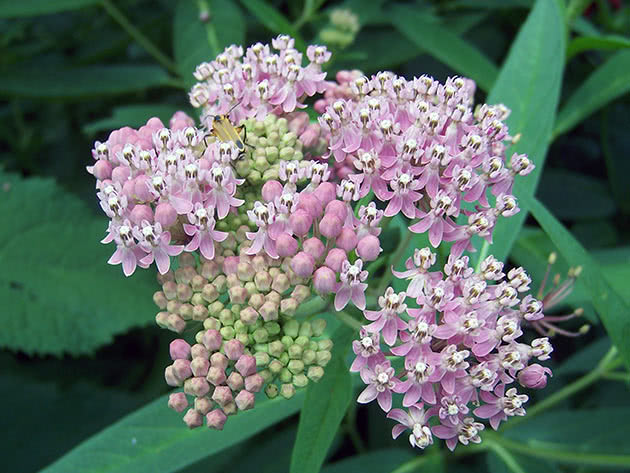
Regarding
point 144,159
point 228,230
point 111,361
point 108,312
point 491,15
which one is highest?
point 491,15

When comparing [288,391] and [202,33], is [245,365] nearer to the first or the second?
[288,391]

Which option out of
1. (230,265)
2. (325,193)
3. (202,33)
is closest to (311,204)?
(325,193)

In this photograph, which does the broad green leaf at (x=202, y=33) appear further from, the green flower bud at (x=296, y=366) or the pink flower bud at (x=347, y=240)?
the green flower bud at (x=296, y=366)

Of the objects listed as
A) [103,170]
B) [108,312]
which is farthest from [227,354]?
[108,312]

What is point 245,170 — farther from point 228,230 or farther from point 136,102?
point 136,102

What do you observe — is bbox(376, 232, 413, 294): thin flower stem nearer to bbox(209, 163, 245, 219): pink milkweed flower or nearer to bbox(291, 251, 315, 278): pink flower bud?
bbox(291, 251, 315, 278): pink flower bud

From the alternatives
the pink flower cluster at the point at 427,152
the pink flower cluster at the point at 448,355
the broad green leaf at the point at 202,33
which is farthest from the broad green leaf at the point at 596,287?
the broad green leaf at the point at 202,33

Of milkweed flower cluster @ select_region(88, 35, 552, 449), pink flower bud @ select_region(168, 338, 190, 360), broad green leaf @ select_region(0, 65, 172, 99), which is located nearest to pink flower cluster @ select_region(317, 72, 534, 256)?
milkweed flower cluster @ select_region(88, 35, 552, 449)
